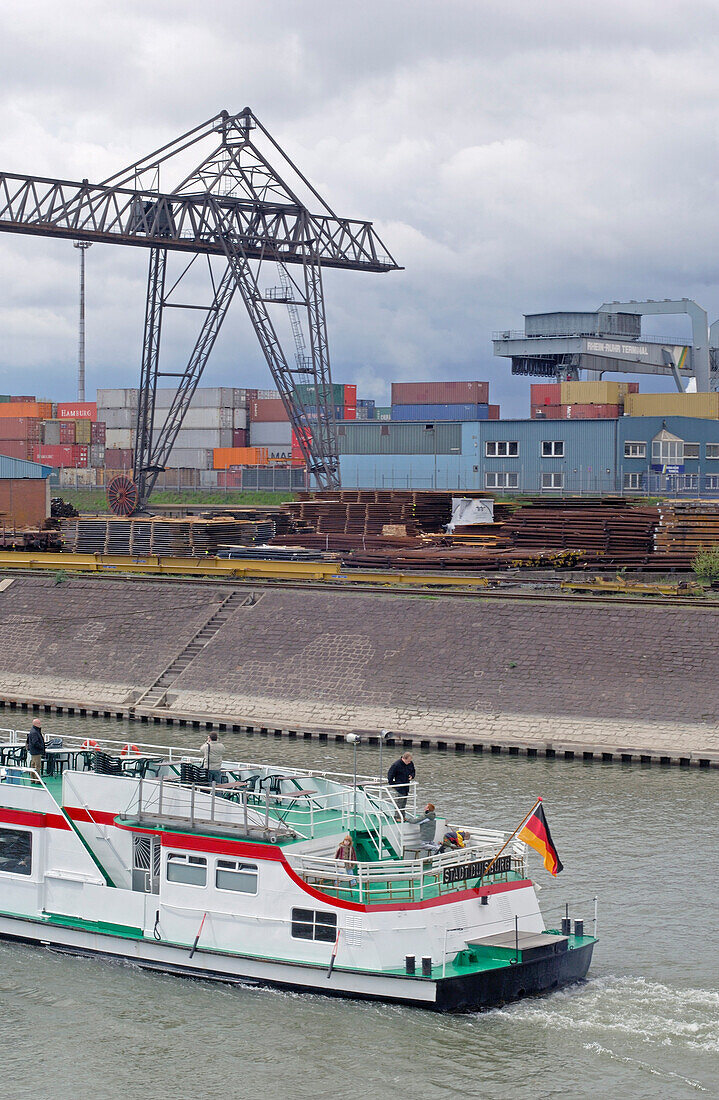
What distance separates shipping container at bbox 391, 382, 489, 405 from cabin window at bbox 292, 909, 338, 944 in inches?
2744

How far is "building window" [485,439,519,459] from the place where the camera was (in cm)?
6869

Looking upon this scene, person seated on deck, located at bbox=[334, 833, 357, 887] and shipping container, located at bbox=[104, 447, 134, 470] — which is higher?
shipping container, located at bbox=[104, 447, 134, 470]

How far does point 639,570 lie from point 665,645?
11.8 m

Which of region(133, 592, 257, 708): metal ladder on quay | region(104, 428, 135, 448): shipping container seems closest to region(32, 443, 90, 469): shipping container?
region(104, 428, 135, 448): shipping container

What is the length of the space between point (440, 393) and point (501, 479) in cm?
1905

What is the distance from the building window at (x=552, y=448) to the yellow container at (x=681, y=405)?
13166mm

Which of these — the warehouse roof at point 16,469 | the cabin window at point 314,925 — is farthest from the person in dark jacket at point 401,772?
the warehouse roof at point 16,469

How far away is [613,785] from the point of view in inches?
1049

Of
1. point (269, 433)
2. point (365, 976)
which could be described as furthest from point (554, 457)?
point (365, 976)

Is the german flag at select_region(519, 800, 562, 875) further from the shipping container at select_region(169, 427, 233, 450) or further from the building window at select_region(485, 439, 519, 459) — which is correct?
the shipping container at select_region(169, 427, 233, 450)

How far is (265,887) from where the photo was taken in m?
17.1

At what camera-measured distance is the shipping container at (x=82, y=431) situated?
91.8 metres

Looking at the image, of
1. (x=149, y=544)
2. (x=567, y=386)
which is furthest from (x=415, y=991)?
(x=567, y=386)

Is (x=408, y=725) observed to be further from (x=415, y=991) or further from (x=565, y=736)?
(x=415, y=991)
